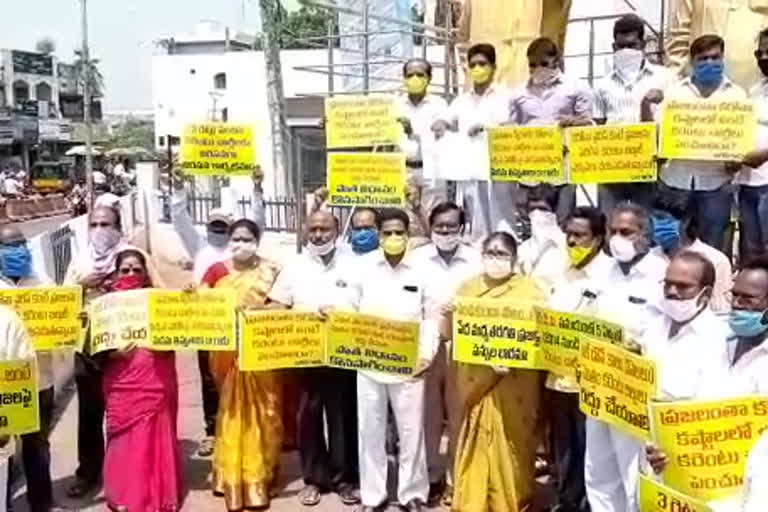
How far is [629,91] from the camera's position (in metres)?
6.62

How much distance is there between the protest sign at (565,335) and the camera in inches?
187

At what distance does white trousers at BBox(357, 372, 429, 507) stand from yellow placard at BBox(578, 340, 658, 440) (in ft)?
4.06

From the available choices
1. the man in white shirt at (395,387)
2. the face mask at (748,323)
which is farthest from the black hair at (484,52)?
the face mask at (748,323)

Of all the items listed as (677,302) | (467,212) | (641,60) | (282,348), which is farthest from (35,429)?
(641,60)

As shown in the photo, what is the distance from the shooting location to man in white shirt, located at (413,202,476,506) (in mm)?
5738

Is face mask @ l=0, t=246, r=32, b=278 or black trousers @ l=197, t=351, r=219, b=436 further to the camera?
black trousers @ l=197, t=351, r=219, b=436

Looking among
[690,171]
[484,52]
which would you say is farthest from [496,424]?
[484,52]

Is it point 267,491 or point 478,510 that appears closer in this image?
point 478,510

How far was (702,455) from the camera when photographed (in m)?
3.68

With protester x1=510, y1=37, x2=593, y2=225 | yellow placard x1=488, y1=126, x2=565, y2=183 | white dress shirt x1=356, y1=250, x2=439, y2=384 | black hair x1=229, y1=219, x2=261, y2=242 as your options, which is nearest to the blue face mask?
white dress shirt x1=356, y1=250, x2=439, y2=384

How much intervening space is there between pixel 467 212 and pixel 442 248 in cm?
185

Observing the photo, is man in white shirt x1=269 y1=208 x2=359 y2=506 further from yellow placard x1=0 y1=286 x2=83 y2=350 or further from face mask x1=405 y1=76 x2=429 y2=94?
face mask x1=405 y1=76 x2=429 y2=94

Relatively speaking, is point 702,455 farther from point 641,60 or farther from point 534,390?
point 641,60

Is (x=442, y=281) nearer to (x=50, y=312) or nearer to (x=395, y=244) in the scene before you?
(x=395, y=244)
